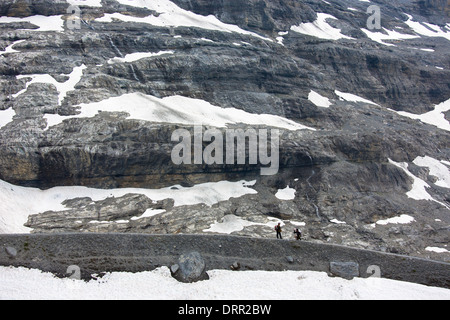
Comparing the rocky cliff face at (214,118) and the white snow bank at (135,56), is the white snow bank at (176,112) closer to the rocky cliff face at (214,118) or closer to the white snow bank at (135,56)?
the rocky cliff face at (214,118)

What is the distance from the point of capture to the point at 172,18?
162 ft

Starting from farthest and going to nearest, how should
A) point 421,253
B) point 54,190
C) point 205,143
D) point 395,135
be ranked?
point 395,135, point 205,143, point 54,190, point 421,253

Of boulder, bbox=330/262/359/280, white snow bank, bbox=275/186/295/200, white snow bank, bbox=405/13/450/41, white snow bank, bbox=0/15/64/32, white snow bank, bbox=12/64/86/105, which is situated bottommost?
white snow bank, bbox=275/186/295/200

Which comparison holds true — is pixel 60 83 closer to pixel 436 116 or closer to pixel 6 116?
pixel 6 116

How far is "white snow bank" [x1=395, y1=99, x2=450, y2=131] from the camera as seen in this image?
47.8 metres

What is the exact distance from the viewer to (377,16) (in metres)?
73.8

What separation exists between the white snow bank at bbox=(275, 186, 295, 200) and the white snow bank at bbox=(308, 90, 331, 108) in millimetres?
15656

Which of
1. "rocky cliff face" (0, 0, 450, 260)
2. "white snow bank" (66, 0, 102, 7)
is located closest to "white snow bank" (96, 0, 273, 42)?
"rocky cliff face" (0, 0, 450, 260)

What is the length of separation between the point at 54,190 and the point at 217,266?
1881 cm

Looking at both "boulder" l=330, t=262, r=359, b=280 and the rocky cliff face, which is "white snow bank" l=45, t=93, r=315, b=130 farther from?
"boulder" l=330, t=262, r=359, b=280

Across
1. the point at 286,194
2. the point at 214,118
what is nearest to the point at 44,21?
the point at 214,118

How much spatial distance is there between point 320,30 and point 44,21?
46.8 m
